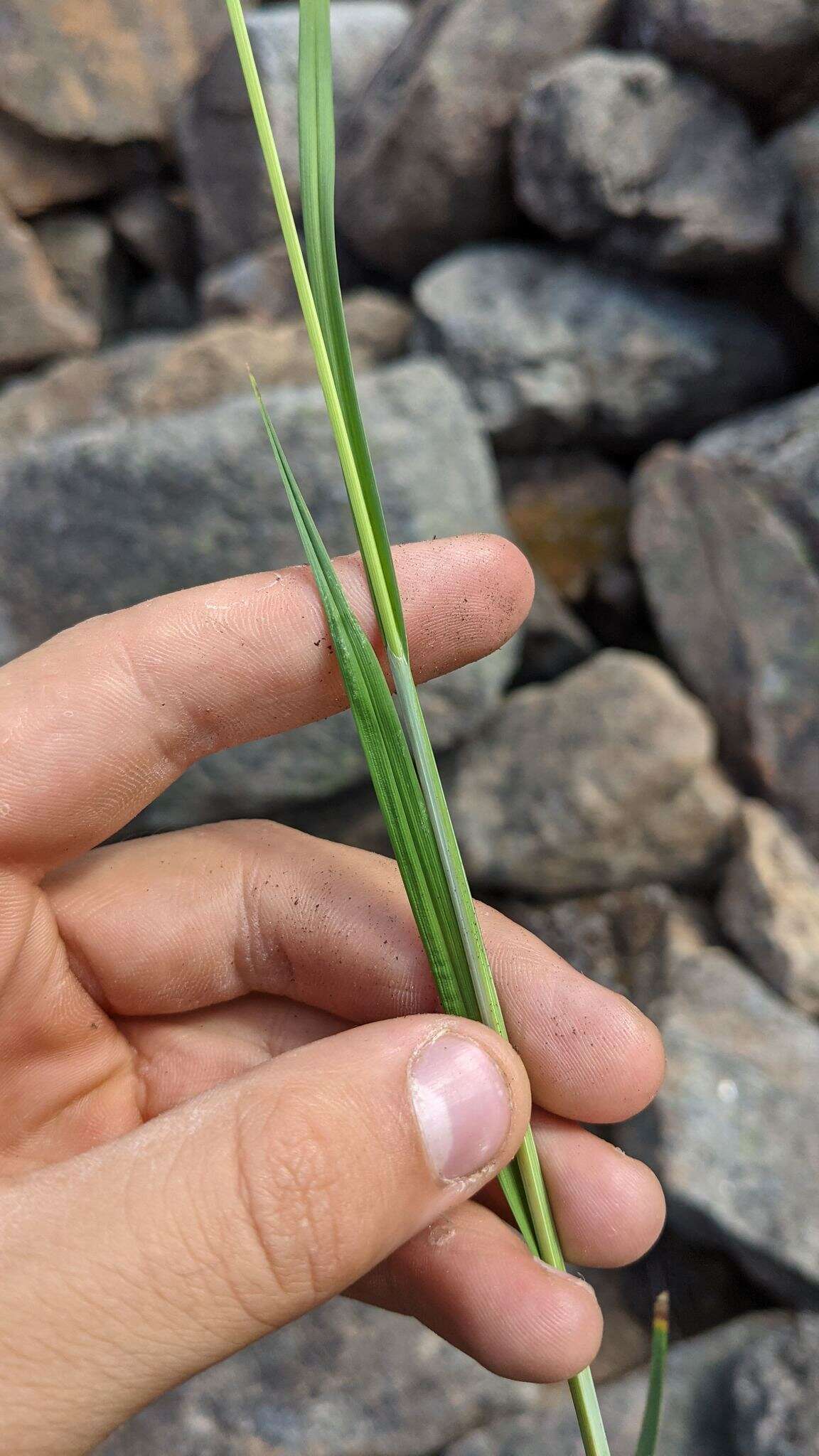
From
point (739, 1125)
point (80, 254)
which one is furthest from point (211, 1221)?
point (80, 254)

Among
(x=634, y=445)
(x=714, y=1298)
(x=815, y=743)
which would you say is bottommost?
(x=714, y=1298)

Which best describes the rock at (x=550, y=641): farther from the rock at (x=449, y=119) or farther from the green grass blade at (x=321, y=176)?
the green grass blade at (x=321, y=176)

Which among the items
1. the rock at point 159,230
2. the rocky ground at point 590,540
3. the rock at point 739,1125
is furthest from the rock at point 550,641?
the rock at point 159,230

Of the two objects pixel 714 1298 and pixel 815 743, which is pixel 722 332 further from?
pixel 714 1298

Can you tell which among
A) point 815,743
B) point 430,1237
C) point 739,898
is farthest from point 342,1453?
point 815,743

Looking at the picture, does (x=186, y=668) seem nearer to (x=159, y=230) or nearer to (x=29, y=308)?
(x=29, y=308)

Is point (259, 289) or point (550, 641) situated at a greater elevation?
point (259, 289)

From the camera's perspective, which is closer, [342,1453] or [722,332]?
[342,1453]
